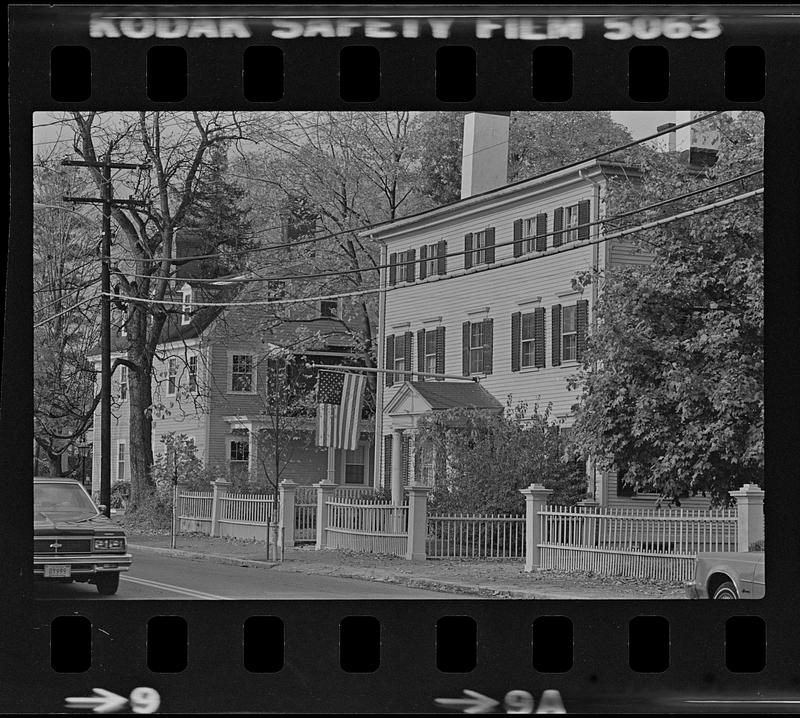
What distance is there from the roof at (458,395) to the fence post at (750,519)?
1.79 meters

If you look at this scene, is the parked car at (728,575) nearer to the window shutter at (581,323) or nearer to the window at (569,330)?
the window at (569,330)

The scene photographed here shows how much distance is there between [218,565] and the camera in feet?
25.7

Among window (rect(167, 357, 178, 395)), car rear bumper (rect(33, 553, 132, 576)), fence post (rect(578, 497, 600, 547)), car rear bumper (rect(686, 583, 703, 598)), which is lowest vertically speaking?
car rear bumper (rect(686, 583, 703, 598))

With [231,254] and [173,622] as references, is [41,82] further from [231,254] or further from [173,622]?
[173,622]

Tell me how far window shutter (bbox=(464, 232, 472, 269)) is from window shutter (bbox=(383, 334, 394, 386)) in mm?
717

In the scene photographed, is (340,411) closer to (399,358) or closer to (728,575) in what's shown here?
(399,358)

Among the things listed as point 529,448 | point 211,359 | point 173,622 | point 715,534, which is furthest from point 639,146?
point 173,622

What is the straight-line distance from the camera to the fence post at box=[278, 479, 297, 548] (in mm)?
7934

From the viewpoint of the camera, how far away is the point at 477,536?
26.5 ft

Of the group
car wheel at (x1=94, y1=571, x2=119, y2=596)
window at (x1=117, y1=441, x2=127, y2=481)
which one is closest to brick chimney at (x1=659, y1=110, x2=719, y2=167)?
window at (x1=117, y1=441, x2=127, y2=481)

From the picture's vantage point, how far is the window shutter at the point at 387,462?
28.9 ft

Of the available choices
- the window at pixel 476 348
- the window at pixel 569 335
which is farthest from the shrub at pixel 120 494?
the window at pixel 569 335

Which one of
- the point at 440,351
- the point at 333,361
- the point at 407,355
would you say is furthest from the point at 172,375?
the point at 440,351

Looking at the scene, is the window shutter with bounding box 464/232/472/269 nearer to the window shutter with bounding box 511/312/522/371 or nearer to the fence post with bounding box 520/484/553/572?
the window shutter with bounding box 511/312/522/371
